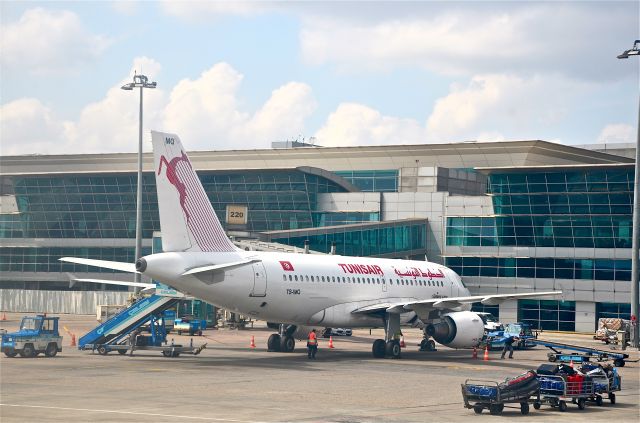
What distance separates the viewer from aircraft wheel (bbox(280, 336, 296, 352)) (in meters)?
53.1

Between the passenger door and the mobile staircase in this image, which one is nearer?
the passenger door

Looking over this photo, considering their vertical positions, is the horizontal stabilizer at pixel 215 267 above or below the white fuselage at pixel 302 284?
above

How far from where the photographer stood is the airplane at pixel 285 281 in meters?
44.0

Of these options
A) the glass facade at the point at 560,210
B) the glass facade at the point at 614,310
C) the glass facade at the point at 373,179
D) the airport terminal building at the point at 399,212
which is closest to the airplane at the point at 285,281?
the airport terminal building at the point at 399,212

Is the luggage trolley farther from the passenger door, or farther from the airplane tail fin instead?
the airplane tail fin

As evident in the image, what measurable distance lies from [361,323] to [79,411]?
91.9 ft

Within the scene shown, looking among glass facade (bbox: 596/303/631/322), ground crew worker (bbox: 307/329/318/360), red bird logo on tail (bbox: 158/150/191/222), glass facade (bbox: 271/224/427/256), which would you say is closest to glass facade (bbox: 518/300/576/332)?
glass facade (bbox: 596/303/631/322)

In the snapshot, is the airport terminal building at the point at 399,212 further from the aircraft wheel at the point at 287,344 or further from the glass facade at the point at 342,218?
the aircraft wheel at the point at 287,344

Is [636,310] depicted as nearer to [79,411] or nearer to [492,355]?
[492,355]

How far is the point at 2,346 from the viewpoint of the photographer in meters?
46.3

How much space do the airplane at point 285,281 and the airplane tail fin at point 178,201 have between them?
0.15ft

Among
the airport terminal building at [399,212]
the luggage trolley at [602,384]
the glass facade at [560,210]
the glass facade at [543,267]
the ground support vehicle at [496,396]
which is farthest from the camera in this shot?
the airport terminal building at [399,212]

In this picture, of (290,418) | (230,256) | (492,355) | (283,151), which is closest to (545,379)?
(290,418)

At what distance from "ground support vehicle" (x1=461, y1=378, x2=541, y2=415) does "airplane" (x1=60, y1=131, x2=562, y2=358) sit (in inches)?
623
